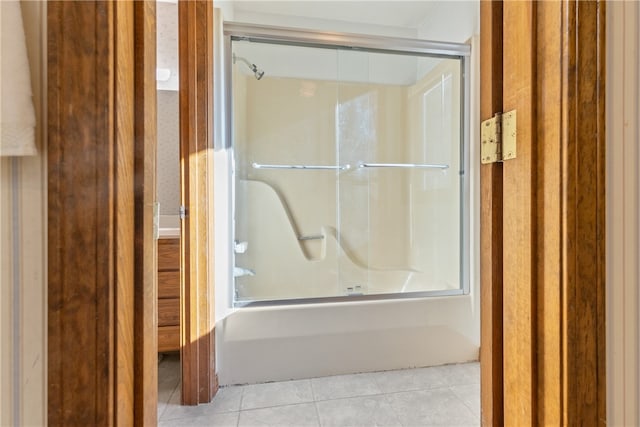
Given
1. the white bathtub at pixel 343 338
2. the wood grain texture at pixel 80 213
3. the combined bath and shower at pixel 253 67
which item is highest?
the combined bath and shower at pixel 253 67

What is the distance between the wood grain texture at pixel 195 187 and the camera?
1.34m

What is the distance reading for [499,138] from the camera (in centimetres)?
56

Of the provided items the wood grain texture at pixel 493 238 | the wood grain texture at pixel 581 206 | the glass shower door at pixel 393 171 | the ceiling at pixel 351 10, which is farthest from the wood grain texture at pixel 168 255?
the ceiling at pixel 351 10

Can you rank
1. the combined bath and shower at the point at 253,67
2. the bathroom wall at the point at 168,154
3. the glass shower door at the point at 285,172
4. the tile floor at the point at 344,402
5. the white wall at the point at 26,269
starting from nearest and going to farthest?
the white wall at the point at 26,269 < the tile floor at the point at 344,402 < the combined bath and shower at the point at 253,67 < the glass shower door at the point at 285,172 < the bathroom wall at the point at 168,154

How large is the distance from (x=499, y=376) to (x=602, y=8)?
0.64 metres

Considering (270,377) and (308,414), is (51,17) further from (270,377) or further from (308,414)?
(270,377)

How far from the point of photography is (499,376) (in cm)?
56

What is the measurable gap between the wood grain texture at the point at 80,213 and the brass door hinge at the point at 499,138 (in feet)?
2.08

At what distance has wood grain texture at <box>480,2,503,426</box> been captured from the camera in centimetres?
56

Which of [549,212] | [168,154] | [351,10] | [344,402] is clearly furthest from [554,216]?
[351,10]

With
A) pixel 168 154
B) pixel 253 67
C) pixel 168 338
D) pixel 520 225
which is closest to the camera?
pixel 520 225
